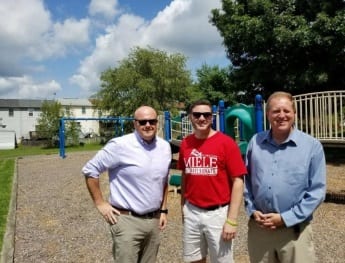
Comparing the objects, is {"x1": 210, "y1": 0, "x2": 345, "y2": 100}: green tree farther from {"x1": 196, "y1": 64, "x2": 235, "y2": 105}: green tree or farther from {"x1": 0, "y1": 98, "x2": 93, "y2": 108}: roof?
{"x1": 0, "y1": 98, "x2": 93, "y2": 108}: roof

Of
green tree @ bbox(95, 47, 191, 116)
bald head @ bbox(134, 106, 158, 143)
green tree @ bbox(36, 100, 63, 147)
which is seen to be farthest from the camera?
green tree @ bbox(36, 100, 63, 147)

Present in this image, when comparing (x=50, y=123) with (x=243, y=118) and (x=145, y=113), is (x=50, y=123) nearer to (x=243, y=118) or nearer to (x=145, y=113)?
(x=243, y=118)

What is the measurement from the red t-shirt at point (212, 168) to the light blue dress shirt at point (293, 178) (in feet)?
1.06

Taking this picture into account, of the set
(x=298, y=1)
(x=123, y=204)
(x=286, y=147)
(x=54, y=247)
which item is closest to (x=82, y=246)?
(x=54, y=247)

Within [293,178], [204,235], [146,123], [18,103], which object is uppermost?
[18,103]

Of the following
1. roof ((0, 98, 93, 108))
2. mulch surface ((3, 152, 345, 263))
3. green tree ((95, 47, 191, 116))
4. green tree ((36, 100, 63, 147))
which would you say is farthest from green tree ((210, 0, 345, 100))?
roof ((0, 98, 93, 108))

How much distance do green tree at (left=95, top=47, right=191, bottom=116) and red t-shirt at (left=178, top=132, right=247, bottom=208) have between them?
102ft

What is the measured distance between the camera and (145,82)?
3406 cm

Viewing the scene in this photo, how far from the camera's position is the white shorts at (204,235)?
3.15 m

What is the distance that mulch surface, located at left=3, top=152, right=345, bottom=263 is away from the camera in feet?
17.3

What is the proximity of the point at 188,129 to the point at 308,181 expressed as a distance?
450 inches

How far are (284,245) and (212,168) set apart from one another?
2.41ft

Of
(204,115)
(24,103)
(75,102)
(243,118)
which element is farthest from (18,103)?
(204,115)

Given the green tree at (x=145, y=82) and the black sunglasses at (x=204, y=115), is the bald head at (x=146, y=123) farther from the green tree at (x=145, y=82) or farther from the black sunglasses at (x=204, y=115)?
the green tree at (x=145, y=82)
